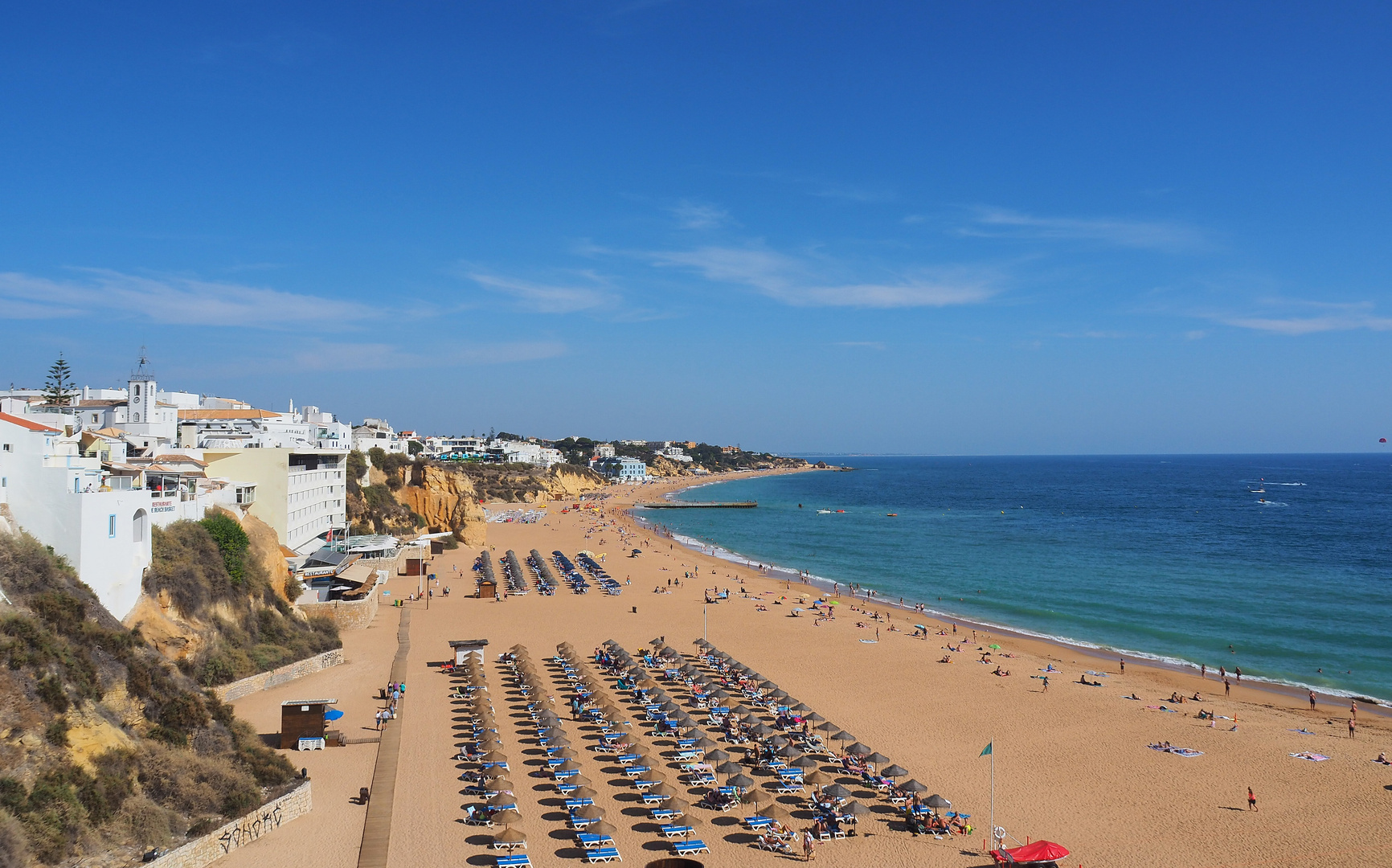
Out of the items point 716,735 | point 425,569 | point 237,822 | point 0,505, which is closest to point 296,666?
point 0,505

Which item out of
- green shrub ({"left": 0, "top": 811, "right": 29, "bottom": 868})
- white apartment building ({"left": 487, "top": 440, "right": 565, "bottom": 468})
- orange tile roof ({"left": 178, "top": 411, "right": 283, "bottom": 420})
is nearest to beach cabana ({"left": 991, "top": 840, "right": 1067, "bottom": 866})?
green shrub ({"left": 0, "top": 811, "right": 29, "bottom": 868})

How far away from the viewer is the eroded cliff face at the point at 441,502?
58.7 m

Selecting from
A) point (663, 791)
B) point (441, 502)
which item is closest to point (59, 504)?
point (663, 791)

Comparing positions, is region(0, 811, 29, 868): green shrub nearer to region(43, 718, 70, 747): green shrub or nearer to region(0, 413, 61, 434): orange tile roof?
region(43, 718, 70, 747): green shrub

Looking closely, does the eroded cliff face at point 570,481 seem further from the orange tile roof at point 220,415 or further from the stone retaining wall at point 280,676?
the stone retaining wall at point 280,676

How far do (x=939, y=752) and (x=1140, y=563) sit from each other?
133ft

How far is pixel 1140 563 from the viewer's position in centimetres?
5438

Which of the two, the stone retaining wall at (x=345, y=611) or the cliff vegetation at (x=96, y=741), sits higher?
the cliff vegetation at (x=96, y=741)

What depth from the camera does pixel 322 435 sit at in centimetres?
6034

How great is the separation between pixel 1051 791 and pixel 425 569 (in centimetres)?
3611

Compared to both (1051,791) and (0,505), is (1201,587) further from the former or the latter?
(0,505)

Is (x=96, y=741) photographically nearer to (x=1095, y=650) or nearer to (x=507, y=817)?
(x=507, y=817)

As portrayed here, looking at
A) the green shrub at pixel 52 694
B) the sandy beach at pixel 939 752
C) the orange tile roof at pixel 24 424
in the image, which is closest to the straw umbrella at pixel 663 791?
the sandy beach at pixel 939 752

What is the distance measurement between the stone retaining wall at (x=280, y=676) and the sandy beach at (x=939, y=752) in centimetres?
43
